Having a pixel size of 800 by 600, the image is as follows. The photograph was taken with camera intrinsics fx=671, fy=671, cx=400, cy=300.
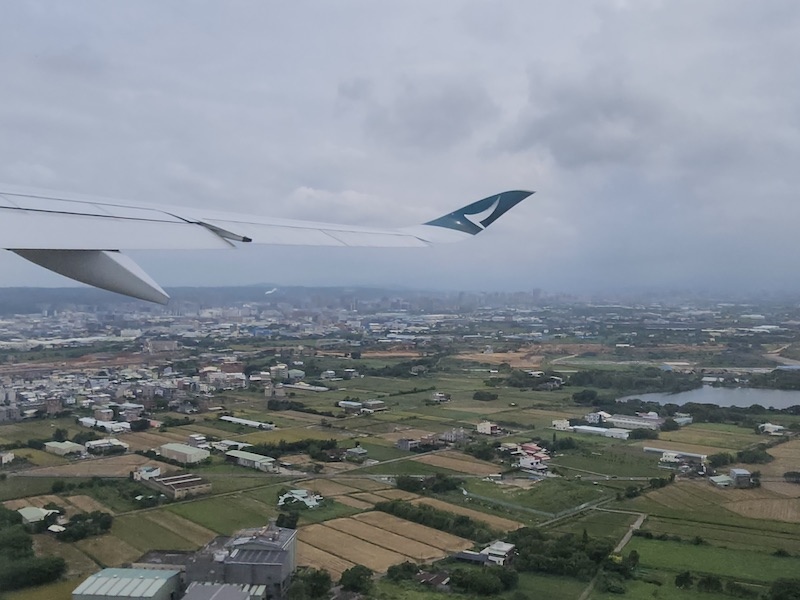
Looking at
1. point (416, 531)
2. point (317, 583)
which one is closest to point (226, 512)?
point (416, 531)

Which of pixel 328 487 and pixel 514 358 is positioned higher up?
pixel 514 358

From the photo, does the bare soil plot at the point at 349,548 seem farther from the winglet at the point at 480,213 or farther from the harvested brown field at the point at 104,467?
the winglet at the point at 480,213

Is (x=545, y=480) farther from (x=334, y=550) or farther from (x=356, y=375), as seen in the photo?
(x=356, y=375)

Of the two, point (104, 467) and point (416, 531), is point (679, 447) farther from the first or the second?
point (104, 467)

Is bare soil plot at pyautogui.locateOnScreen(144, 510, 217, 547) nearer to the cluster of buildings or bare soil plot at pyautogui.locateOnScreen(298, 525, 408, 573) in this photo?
the cluster of buildings

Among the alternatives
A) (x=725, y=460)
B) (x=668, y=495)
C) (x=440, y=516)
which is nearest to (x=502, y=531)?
(x=440, y=516)

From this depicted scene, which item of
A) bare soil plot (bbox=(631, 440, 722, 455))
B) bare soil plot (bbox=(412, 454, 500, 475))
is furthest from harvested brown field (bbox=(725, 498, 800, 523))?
bare soil plot (bbox=(412, 454, 500, 475))

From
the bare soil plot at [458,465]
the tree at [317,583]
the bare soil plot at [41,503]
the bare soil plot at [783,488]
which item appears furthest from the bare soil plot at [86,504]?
the bare soil plot at [783,488]
